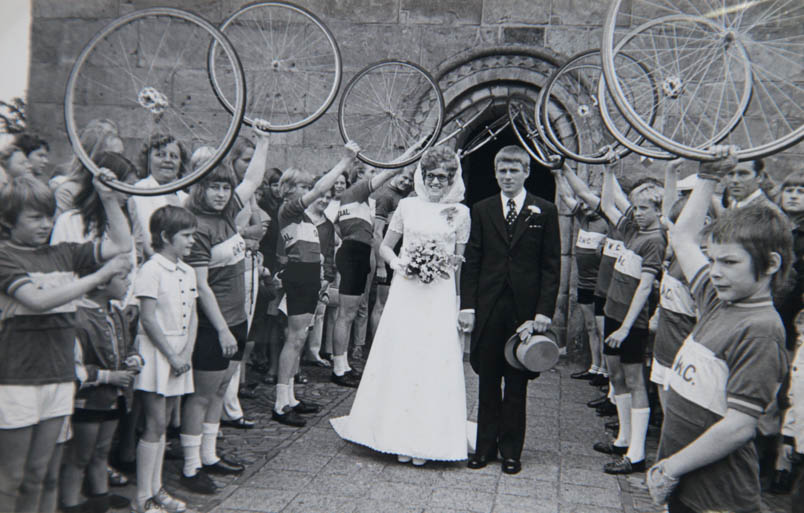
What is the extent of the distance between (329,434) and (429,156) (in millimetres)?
2380

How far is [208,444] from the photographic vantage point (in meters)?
4.46

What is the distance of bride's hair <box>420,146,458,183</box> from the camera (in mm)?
4895

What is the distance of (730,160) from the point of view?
2.75 meters

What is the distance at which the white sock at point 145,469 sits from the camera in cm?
366

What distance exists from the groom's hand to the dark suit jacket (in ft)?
0.14

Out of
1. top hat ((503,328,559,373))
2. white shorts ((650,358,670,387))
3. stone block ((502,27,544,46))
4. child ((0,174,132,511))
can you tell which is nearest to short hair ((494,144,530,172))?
top hat ((503,328,559,373))

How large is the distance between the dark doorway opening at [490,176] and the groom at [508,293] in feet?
22.1

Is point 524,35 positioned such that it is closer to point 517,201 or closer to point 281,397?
point 517,201

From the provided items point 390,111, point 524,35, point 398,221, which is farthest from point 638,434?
point 524,35

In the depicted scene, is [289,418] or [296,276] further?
[296,276]

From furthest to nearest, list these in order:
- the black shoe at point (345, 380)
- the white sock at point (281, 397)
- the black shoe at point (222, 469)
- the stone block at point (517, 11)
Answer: the stone block at point (517, 11) < the black shoe at point (345, 380) < the white sock at point (281, 397) < the black shoe at point (222, 469)

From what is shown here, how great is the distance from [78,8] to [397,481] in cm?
837

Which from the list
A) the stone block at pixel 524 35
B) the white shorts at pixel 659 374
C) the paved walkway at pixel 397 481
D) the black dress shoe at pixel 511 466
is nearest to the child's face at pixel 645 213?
the white shorts at pixel 659 374

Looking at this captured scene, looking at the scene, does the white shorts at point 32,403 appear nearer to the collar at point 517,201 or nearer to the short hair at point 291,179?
the collar at point 517,201
